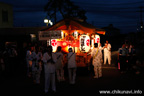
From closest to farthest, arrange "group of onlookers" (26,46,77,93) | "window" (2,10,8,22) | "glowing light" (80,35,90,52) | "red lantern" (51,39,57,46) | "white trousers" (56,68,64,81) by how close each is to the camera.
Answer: "group of onlookers" (26,46,77,93) < "white trousers" (56,68,64,81) < "glowing light" (80,35,90,52) < "red lantern" (51,39,57,46) < "window" (2,10,8,22)

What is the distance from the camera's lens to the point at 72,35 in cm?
1529

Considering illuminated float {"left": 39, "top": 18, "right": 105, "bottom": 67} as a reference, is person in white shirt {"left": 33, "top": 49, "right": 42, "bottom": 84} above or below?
below

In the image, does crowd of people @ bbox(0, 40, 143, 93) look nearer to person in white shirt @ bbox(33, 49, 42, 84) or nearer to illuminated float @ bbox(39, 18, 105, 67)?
person in white shirt @ bbox(33, 49, 42, 84)

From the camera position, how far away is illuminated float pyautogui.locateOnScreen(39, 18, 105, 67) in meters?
14.1

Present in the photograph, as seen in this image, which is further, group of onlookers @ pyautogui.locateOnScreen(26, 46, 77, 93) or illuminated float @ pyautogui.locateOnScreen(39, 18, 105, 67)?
illuminated float @ pyautogui.locateOnScreen(39, 18, 105, 67)

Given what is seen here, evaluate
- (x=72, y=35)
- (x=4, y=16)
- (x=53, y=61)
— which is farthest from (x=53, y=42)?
(x=4, y=16)

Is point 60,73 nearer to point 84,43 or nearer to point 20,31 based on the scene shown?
point 84,43

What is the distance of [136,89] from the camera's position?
9141 millimetres

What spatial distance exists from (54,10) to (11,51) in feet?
56.7

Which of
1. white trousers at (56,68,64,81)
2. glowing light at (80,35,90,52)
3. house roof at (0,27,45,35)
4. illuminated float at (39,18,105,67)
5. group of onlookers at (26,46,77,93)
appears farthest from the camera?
house roof at (0,27,45,35)

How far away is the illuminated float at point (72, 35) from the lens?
46.3ft

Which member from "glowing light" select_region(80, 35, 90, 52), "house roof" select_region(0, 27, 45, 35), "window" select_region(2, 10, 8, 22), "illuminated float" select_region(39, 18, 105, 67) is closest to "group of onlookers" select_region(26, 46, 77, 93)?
"illuminated float" select_region(39, 18, 105, 67)

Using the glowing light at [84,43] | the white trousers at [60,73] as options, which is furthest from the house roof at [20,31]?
the white trousers at [60,73]

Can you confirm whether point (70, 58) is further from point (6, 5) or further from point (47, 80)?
point (6, 5)
